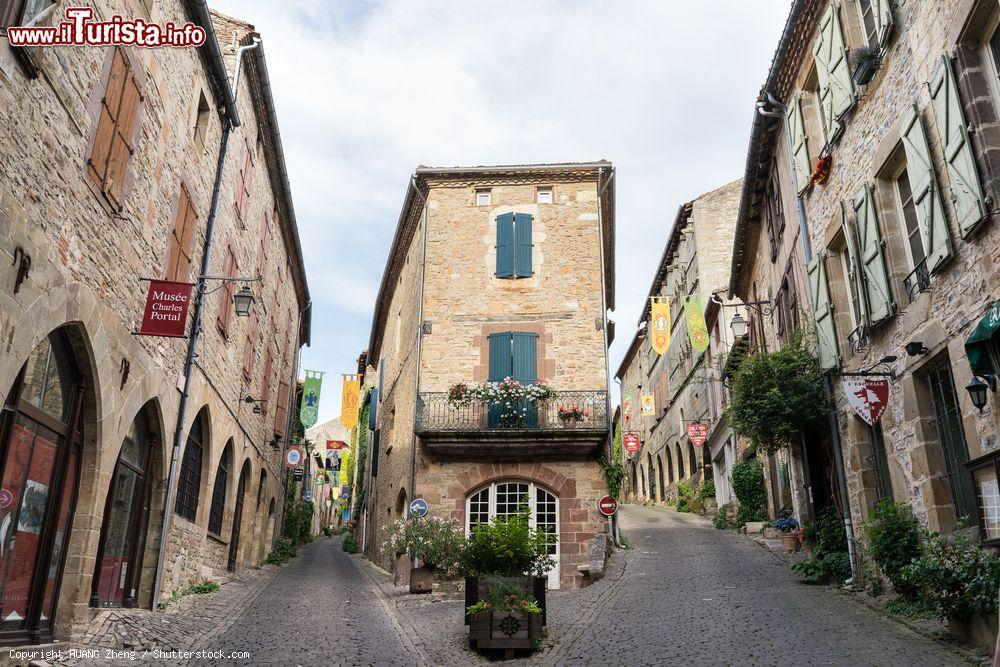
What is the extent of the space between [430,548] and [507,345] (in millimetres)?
4655

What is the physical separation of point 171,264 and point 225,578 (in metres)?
6.75

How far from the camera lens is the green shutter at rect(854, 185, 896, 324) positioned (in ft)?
29.2

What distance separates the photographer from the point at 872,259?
918 centimetres

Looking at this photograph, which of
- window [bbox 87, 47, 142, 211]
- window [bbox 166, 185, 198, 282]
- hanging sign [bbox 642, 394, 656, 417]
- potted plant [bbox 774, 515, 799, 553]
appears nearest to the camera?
window [bbox 87, 47, 142, 211]

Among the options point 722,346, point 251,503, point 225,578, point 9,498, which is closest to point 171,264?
point 9,498

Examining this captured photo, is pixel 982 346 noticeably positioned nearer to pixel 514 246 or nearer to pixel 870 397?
pixel 870 397

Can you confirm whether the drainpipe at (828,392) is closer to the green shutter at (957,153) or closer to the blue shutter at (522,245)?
A: the green shutter at (957,153)

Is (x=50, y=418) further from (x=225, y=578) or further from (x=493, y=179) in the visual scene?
(x=493, y=179)

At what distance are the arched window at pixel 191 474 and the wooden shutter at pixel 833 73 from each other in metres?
10.5

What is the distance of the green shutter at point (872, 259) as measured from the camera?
350 inches

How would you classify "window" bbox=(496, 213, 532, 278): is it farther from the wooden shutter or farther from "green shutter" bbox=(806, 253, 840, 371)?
the wooden shutter

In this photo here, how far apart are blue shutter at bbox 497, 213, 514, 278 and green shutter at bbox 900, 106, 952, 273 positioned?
9188 millimetres

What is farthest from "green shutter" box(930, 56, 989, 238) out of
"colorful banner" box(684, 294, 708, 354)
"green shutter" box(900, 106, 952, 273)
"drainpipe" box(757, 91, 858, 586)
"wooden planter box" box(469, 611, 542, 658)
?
"colorful banner" box(684, 294, 708, 354)

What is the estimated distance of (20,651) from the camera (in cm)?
637
